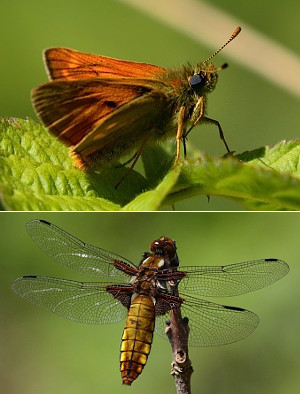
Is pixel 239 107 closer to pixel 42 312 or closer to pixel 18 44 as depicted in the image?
pixel 18 44

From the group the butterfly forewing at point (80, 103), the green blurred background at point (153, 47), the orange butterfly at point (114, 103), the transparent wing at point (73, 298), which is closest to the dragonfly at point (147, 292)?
the transparent wing at point (73, 298)

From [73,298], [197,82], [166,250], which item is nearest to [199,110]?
[197,82]

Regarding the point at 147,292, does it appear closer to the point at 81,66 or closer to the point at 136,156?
the point at 136,156

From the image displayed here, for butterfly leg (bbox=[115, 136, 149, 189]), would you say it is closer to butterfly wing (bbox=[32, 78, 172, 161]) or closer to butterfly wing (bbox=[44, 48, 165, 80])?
butterfly wing (bbox=[32, 78, 172, 161])

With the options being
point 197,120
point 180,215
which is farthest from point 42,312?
point 197,120

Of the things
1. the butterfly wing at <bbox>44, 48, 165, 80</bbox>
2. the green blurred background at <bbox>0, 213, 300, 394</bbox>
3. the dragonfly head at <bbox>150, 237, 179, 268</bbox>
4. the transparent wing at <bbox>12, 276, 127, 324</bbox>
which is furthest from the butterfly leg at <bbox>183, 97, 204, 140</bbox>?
the green blurred background at <bbox>0, 213, 300, 394</bbox>

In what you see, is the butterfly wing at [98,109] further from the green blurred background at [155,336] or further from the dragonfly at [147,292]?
the green blurred background at [155,336]
